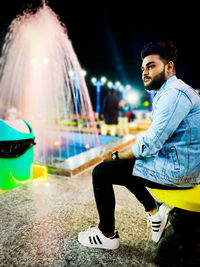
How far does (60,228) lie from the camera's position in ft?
7.62

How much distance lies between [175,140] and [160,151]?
0.52 feet

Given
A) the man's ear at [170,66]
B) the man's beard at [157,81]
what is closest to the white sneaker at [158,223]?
the man's beard at [157,81]

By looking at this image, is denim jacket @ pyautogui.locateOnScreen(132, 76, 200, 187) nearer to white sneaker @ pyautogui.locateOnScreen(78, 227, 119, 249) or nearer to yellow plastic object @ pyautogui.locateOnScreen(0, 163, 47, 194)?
white sneaker @ pyautogui.locateOnScreen(78, 227, 119, 249)

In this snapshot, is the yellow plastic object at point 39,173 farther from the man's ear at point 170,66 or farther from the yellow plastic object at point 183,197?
the man's ear at point 170,66

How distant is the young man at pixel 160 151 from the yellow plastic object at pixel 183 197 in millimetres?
53

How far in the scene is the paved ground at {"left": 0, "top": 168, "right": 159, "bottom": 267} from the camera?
1.86m

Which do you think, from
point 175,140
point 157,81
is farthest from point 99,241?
point 157,81

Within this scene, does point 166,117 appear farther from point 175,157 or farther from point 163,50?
point 163,50

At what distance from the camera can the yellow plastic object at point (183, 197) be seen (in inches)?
61.1

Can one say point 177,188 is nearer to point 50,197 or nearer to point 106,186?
point 106,186

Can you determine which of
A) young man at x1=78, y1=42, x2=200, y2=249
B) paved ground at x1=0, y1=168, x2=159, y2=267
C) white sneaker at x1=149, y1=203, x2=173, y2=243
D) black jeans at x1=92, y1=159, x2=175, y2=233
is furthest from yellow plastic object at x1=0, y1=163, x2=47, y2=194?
white sneaker at x1=149, y1=203, x2=173, y2=243

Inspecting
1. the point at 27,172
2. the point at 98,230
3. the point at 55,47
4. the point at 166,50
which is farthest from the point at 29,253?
the point at 55,47

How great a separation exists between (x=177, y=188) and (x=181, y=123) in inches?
22.5

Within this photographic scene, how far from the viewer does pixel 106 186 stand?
6.20 ft
